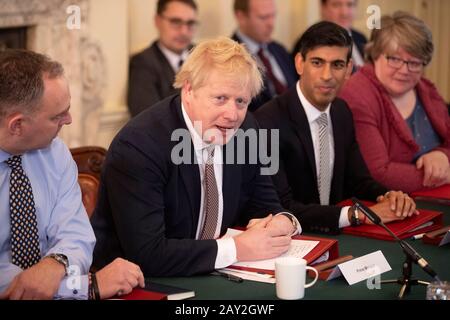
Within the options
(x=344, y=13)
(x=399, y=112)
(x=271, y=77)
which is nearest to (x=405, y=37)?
(x=399, y=112)

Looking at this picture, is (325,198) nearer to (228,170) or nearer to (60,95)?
(228,170)

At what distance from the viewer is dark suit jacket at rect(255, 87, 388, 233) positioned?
338 cm

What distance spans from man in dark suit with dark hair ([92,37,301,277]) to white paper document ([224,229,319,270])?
2 cm

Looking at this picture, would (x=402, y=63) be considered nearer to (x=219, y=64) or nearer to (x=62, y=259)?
(x=219, y=64)

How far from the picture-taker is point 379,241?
9.52 ft

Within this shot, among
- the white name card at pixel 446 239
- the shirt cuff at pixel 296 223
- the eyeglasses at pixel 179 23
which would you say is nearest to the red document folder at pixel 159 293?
the shirt cuff at pixel 296 223

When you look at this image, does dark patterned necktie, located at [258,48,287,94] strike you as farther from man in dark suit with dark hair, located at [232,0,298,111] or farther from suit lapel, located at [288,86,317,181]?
suit lapel, located at [288,86,317,181]

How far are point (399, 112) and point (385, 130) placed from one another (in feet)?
0.42

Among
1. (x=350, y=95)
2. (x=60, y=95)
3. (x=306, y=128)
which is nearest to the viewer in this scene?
(x=60, y=95)

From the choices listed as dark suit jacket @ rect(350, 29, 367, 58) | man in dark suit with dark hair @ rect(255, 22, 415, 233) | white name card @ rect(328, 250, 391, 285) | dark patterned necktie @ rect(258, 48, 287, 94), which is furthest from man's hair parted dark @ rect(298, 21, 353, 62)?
dark suit jacket @ rect(350, 29, 367, 58)

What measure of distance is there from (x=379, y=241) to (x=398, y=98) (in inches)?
48.0

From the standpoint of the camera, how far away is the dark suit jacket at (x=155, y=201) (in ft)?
8.40

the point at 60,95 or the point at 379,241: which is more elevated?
the point at 60,95
